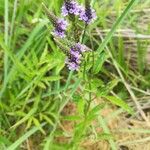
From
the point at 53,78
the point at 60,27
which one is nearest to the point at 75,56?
the point at 60,27

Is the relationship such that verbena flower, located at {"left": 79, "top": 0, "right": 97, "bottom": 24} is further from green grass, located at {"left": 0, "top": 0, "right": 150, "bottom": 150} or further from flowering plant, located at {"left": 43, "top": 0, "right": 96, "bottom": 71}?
green grass, located at {"left": 0, "top": 0, "right": 150, "bottom": 150}

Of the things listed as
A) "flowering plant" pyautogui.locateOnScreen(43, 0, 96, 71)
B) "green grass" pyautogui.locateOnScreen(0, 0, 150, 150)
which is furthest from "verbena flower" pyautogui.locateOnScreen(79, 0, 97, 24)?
"green grass" pyautogui.locateOnScreen(0, 0, 150, 150)

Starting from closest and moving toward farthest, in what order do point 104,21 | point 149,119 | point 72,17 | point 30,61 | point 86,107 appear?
point 72,17, point 86,107, point 30,61, point 149,119, point 104,21

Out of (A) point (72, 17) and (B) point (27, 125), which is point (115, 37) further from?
(A) point (72, 17)

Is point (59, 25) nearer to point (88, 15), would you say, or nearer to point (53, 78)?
point (88, 15)

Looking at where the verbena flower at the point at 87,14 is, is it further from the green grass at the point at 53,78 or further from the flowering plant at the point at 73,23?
the green grass at the point at 53,78

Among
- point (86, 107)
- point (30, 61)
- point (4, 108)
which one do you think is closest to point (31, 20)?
point (30, 61)

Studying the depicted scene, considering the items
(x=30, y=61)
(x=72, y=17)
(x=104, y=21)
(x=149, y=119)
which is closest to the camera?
(x=72, y=17)
